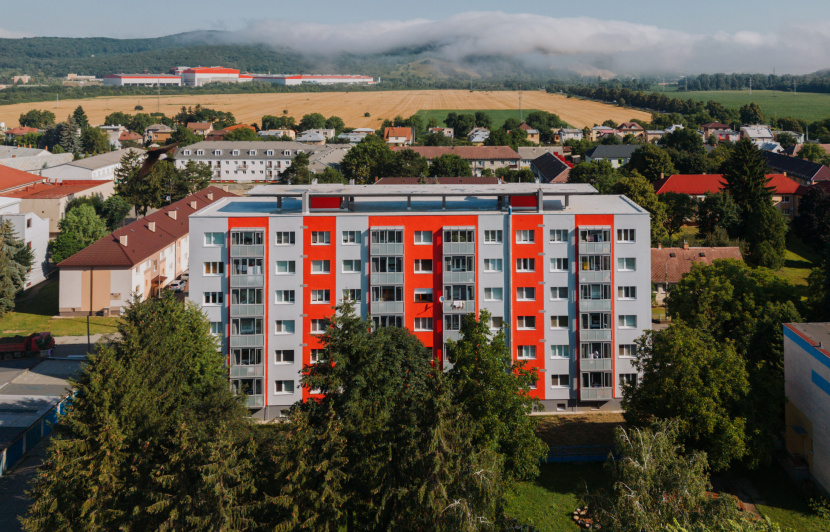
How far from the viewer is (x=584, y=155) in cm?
11462

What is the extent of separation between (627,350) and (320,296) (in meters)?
15.5

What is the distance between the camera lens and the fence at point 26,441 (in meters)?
28.5

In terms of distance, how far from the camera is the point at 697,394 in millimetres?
26219

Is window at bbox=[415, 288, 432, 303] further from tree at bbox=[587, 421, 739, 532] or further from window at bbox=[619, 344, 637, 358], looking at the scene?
tree at bbox=[587, 421, 739, 532]

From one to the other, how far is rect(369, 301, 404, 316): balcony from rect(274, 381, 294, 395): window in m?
5.38

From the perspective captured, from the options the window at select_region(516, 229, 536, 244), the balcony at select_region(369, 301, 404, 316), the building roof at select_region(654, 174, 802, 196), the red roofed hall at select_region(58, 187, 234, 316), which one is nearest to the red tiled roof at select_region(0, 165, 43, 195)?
the red roofed hall at select_region(58, 187, 234, 316)

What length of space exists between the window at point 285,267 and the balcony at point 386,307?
4335 mm

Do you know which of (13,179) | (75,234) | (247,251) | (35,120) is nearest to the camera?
(247,251)

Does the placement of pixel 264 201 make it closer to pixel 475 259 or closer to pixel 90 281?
pixel 475 259

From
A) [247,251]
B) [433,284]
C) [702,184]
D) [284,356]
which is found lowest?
[284,356]

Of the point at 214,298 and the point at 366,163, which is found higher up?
the point at 366,163

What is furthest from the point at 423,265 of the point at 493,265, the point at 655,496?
the point at 655,496

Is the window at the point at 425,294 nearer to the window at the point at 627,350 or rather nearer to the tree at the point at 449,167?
the window at the point at 627,350

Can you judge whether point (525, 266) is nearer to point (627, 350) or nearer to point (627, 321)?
point (627, 321)
